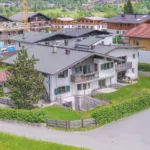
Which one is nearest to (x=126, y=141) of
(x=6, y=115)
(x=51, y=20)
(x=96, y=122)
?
(x=96, y=122)

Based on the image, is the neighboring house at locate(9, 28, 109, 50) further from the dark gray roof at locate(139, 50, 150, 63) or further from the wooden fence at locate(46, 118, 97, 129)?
the wooden fence at locate(46, 118, 97, 129)

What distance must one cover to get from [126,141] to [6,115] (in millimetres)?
10498

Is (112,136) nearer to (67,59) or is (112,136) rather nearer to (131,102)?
(131,102)

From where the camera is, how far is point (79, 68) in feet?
132

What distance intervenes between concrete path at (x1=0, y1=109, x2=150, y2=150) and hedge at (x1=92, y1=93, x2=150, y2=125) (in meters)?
0.63

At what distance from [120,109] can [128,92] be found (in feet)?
26.8

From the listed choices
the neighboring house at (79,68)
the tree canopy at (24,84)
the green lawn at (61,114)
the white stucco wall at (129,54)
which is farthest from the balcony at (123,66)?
the tree canopy at (24,84)

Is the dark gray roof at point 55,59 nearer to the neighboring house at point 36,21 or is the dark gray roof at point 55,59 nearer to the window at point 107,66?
the window at point 107,66

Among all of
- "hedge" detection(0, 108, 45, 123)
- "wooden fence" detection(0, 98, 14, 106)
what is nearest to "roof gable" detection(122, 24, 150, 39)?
"wooden fence" detection(0, 98, 14, 106)

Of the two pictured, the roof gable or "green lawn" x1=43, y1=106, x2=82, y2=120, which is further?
the roof gable

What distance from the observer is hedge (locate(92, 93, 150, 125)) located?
32.0 metres

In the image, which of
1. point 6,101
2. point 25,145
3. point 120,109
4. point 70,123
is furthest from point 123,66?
point 25,145

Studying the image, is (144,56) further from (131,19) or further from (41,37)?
(131,19)

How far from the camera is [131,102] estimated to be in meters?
35.2
